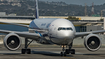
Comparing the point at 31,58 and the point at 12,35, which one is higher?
the point at 12,35

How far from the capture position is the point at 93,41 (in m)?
33.3

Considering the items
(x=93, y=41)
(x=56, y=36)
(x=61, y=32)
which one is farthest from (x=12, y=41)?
(x=93, y=41)

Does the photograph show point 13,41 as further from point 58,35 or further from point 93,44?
point 93,44

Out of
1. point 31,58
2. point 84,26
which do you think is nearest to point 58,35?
point 31,58

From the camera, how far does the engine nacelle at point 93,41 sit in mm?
32722

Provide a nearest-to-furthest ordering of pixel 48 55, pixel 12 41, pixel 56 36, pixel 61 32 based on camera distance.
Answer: pixel 61 32, pixel 56 36, pixel 12 41, pixel 48 55

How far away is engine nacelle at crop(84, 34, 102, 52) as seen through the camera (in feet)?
107

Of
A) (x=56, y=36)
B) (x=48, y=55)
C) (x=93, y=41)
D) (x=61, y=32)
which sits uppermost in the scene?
(x=61, y=32)

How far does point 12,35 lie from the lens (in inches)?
1275

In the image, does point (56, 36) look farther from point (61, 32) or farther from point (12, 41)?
point (12, 41)

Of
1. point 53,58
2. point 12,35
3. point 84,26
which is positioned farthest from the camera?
point 84,26

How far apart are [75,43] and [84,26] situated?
48.2 metres

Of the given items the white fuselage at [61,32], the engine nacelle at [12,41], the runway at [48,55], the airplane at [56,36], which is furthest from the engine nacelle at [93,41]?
the engine nacelle at [12,41]

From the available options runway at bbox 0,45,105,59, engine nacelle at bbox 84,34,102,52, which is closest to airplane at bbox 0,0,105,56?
engine nacelle at bbox 84,34,102,52
